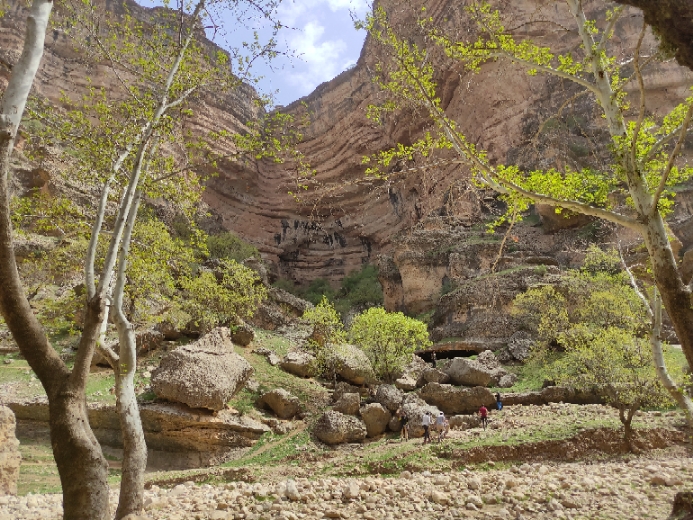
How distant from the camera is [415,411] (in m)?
16.2

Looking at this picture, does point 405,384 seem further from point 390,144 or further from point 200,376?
point 390,144

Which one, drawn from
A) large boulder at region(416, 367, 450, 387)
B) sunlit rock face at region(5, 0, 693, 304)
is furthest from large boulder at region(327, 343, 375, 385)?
sunlit rock face at region(5, 0, 693, 304)

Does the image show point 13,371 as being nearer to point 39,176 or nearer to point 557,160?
point 39,176

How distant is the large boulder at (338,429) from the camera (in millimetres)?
15477

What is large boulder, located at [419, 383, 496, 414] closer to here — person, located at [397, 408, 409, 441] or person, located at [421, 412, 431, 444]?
person, located at [397, 408, 409, 441]

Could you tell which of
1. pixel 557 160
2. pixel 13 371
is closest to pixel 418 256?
pixel 557 160

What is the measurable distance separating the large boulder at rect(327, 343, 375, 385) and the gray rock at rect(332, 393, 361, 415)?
432 centimetres

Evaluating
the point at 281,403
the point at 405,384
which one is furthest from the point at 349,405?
the point at 405,384

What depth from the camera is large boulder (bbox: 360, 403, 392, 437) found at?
16.4 meters

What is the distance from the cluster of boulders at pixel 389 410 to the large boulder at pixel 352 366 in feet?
6.69

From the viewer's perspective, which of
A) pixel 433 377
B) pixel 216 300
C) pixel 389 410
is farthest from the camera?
pixel 216 300

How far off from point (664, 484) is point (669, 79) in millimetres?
49190

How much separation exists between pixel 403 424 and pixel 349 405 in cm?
239

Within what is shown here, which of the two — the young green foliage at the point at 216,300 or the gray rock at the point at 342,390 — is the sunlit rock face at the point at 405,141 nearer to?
the young green foliage at the point at 216,300
